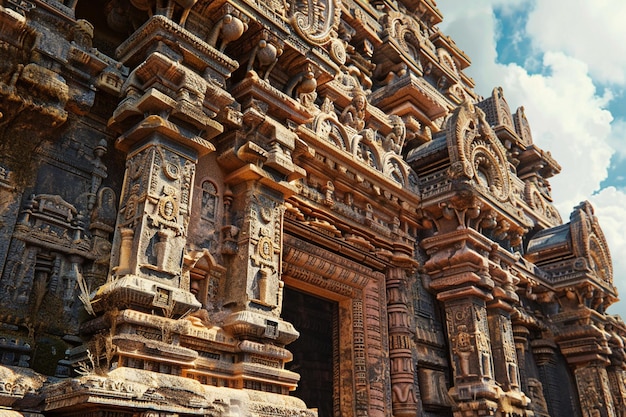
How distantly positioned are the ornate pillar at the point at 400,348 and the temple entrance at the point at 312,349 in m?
2.51

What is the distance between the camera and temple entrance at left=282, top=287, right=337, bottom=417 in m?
10.9

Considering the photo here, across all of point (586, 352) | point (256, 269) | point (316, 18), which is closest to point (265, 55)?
point (316, 18)

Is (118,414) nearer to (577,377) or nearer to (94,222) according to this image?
(94,222)

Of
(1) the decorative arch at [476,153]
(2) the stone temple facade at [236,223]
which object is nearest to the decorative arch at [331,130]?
(2) the stone temple facade at [236,223]

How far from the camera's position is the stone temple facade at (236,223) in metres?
4.42

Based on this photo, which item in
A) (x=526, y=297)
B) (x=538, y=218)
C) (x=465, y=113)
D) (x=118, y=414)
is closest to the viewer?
(x=118, y=414)

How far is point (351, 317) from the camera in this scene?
812 centimetres

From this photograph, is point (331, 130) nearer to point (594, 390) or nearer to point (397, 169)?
point (397, 169)

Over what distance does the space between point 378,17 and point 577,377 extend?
9.25 m

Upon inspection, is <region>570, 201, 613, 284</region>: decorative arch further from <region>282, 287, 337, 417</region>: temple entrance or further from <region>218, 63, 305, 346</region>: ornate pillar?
<region>218, 63, 305, 346</region>: ornate pillar

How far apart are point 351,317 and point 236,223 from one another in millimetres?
3071

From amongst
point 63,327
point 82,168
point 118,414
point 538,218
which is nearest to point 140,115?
point 82,168

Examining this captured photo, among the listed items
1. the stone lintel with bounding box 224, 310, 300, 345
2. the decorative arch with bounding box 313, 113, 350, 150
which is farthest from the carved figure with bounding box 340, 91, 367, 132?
the stone lintel with bounding box 224, 310, 300, 345

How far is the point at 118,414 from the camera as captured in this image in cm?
370
